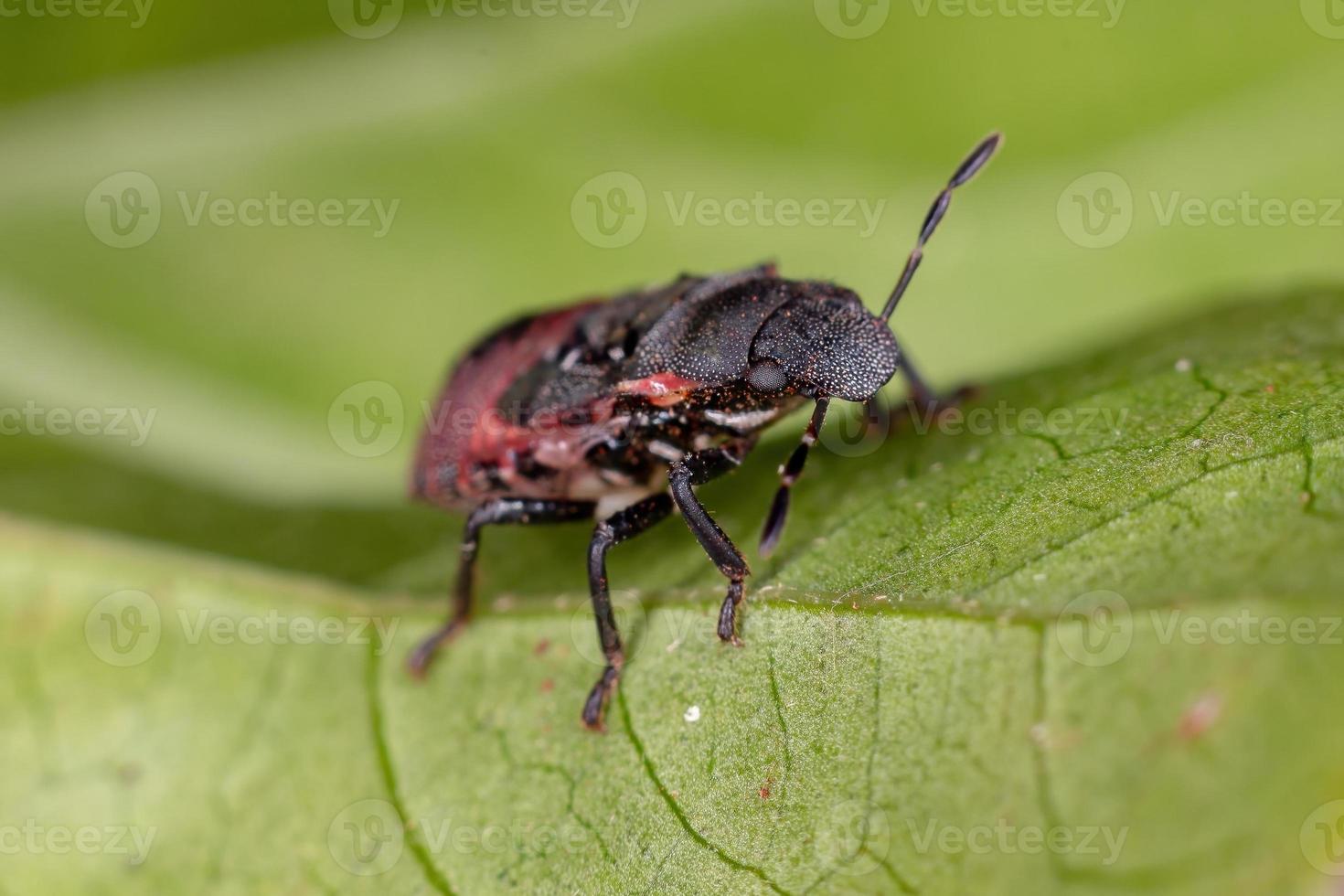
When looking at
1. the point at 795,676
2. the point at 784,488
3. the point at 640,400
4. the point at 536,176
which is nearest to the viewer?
the point at 795,676

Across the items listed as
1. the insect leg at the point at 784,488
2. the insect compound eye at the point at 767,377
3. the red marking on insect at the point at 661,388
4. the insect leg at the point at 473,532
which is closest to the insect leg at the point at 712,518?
the insect leg at the point at 784,488

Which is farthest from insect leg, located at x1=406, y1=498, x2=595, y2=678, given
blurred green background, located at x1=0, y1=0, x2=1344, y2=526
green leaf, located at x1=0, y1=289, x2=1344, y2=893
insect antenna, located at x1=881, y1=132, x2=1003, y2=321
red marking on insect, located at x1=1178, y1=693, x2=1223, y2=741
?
red marking on insect, located at x1=1178, y1=693, x2=1223, y2=741

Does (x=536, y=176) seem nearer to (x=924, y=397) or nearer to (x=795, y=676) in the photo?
(x=924, y=397)

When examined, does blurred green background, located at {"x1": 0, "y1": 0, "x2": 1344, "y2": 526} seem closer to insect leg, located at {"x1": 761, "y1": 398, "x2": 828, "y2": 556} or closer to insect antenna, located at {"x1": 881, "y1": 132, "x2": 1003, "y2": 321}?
insect antenna, located at {"x1": 881, "y1": 132, "x2": 1003, "y2": 321}

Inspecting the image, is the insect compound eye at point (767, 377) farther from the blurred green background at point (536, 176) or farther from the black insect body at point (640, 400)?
the blurred green background at point (536, 176)

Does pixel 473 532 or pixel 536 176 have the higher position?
pixel 536 176

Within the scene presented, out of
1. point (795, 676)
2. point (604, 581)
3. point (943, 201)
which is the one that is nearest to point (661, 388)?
point (604, 581)

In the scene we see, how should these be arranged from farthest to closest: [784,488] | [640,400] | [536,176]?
[536,176]
[640,400]
[784,488]
